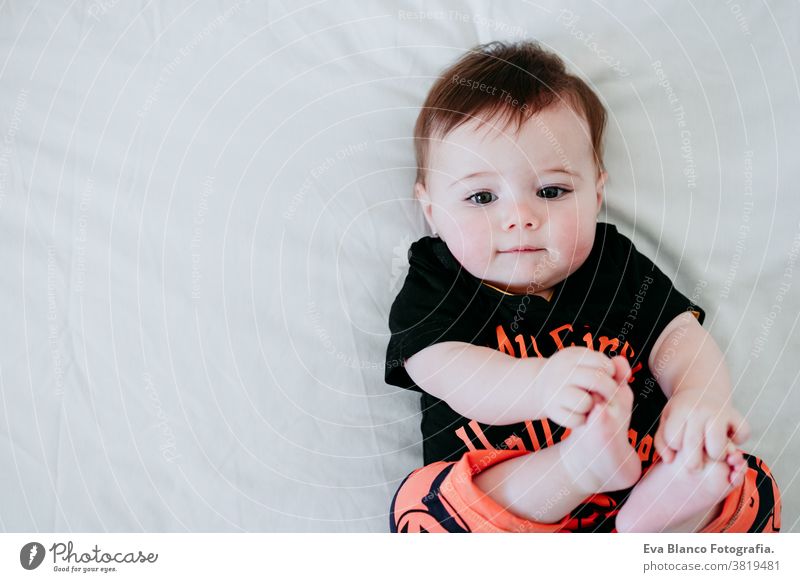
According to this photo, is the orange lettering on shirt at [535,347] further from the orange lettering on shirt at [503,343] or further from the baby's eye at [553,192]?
the baby's eye at [553,192]

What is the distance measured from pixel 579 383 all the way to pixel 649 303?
20 cm

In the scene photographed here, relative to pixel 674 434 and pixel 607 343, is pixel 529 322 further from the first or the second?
pixel 674 434

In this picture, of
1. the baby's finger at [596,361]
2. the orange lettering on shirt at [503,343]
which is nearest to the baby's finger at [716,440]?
the baby's finger at [596,361]

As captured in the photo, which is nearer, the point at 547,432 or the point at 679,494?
the point at 679,494

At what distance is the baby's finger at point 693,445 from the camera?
2.05ft

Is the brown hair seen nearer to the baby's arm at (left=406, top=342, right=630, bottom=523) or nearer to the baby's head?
the baby's head

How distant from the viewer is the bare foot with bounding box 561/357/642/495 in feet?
2.01

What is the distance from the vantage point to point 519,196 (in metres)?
0.74

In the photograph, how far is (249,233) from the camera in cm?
85

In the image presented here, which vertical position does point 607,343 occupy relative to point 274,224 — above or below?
below

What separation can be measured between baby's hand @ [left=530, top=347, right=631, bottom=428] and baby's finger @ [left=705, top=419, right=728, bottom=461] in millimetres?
89

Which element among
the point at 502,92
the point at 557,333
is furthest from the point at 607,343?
the point at 502,92

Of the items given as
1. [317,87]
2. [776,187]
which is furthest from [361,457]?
[776,187]
